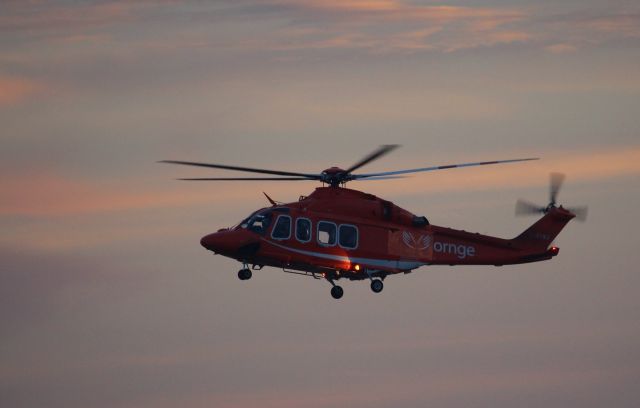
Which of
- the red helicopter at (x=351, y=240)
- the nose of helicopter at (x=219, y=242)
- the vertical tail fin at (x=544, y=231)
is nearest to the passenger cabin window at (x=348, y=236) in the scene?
the red helicopter at (x=351, y=240)

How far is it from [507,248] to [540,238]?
2.10 m

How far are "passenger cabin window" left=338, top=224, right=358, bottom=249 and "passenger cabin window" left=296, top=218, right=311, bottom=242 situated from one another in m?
1.76

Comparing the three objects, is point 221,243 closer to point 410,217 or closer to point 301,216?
point 301,216

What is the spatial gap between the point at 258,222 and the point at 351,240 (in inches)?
197

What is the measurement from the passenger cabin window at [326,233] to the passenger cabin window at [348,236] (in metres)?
0.40

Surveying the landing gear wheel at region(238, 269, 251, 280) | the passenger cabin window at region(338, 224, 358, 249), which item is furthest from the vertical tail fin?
the landing gear wheel at region(238, 269, 251, 280)

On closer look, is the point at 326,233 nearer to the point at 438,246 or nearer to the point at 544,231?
the point at 438,246

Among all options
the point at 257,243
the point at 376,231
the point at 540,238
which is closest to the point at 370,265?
the point at 376,231

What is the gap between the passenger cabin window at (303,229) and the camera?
2569 inches

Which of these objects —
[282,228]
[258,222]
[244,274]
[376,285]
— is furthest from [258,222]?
[376,285]

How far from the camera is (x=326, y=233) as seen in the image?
65875 millimetres

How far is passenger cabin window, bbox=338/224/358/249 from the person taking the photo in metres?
66.2

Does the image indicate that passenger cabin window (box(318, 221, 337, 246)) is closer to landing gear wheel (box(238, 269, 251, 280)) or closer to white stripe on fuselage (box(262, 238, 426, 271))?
white stripe on fuselage (box(262, 238, 426, 271))

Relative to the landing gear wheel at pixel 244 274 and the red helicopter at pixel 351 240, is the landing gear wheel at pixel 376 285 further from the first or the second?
the landing gear wheel at pixel 244 274
